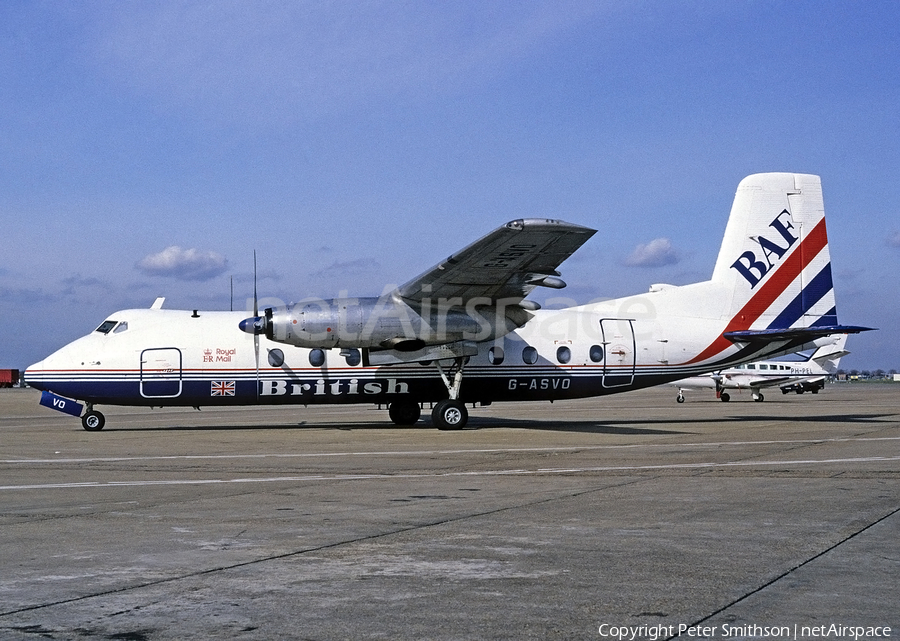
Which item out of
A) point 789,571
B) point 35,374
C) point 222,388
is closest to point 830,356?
point 222,388

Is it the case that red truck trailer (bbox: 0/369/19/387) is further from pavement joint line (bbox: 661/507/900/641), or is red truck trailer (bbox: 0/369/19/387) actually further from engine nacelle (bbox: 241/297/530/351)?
pavement joint line (bbox: 661/507/900/641)

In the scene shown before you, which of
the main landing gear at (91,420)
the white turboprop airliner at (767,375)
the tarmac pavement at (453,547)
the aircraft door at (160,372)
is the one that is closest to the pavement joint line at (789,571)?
the tarmac pavement at (453,547)

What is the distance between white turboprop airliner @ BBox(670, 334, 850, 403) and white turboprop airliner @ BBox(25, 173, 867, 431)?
20418 mm

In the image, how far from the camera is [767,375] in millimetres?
47469

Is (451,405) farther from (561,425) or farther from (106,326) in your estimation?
(106,326)

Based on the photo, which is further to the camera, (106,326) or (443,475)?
(106,326)

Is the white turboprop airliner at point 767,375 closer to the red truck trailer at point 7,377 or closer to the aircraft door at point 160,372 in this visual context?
the aircraft door at point 160,372

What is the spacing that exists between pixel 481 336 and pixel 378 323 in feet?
9.42

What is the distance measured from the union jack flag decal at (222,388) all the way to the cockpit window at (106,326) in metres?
3.31

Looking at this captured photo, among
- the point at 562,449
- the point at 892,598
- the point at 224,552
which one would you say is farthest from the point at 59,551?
the point at 562,449

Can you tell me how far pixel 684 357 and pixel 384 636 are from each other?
21.6 metres

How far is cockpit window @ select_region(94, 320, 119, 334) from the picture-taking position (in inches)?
922

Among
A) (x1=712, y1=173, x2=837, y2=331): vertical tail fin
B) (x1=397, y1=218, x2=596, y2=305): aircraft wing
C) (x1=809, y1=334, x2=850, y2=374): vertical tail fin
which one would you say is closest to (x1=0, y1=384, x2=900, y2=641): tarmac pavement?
(x1=397, y1=218, x2=596, y2=305): aircraft wing

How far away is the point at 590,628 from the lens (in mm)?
4746
